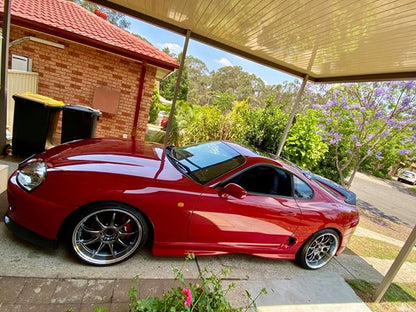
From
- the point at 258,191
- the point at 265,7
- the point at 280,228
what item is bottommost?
the point at 280,228

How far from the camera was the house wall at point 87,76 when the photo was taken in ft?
19.2

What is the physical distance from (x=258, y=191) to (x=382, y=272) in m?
2.74

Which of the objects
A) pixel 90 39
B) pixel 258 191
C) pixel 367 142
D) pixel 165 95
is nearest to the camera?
pixel 258 191

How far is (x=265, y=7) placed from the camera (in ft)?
10.5

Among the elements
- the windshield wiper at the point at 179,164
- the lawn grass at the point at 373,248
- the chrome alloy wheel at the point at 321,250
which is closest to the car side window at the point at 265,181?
the windshield wiper at the point at 179,164

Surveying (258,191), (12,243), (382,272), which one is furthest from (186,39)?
(382,272)

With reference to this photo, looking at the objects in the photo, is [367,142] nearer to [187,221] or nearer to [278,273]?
[278,273]

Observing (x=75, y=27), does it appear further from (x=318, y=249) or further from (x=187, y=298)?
(x=318, y=249)

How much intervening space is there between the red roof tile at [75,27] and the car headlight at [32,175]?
15.5 ft

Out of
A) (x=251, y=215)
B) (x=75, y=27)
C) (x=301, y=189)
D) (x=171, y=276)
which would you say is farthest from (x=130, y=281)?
(x=75, y=27)

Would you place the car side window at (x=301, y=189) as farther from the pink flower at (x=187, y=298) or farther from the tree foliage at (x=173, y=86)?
the tree foliage at (x=173, y=86)

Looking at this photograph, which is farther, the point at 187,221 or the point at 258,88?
the point at 258,88

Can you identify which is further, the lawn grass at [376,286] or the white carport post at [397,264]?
the lawn grass at [376,286]

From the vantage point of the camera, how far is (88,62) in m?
6.19
